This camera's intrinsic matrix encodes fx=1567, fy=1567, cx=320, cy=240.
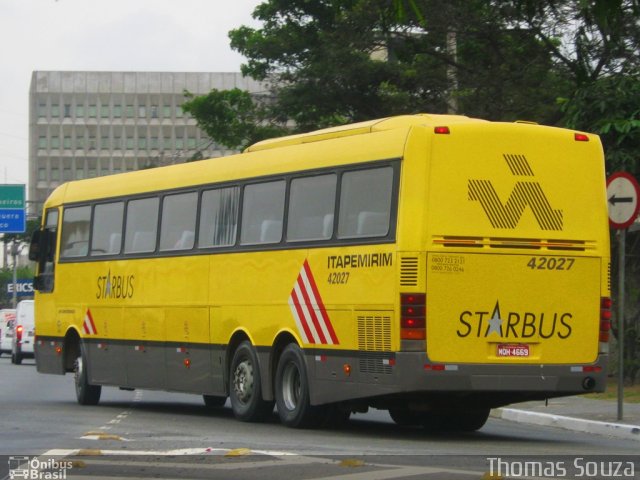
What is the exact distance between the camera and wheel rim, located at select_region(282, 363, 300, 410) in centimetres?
1730

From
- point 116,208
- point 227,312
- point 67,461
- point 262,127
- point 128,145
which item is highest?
point 128,145

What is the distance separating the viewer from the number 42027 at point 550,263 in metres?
15.8

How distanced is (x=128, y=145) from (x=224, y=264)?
133m

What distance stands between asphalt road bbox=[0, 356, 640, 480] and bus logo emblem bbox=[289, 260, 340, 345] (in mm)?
1018

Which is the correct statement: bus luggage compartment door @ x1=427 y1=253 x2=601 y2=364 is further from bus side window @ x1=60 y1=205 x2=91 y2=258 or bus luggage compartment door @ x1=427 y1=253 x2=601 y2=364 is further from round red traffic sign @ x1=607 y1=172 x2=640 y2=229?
bus side window @ x1=60 y1=205 x2=91 y2=258

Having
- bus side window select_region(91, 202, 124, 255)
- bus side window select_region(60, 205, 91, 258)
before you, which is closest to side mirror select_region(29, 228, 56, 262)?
bus side window select_region(60, 205, 91, 258)

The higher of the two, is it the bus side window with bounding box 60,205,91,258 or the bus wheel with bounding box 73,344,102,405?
the bus side window with bounding box 60,205,91,258

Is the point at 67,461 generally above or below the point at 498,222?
below

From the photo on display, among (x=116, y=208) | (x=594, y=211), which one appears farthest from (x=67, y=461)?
(x=116, y=208)

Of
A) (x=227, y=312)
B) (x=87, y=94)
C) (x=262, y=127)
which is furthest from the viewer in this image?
(x=87, y=94)

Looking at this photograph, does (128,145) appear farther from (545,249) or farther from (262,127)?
(545,249)

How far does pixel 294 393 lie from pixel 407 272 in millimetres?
2803

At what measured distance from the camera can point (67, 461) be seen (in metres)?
12.1

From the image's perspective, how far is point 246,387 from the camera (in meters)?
18.5
